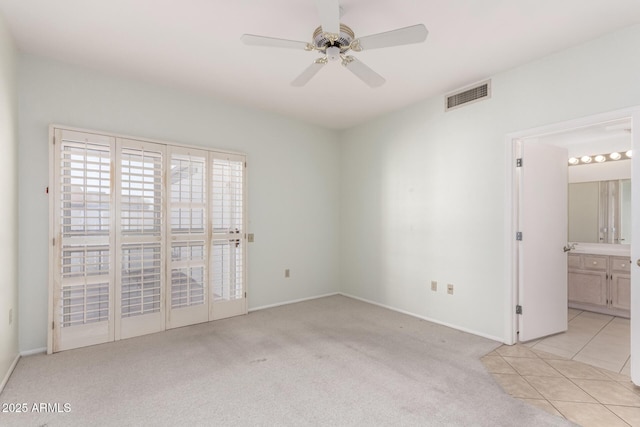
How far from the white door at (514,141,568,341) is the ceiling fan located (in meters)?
1.97

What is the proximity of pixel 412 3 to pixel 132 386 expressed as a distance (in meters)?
3.41

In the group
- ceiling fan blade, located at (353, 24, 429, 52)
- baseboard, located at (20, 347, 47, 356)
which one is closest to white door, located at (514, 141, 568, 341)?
ceiling fan blade, located at (353, 24, 429, 52)

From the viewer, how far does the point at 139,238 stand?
3391 mm

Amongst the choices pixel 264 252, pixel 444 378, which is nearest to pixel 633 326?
pixel 444 378

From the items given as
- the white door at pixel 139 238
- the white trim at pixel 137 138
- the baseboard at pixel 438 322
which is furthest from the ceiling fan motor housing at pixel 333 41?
the baseboard at pixel 438 322

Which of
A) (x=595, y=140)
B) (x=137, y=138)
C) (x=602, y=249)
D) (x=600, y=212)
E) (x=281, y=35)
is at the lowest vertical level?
(x=602, y=249)

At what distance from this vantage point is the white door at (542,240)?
10.6 feet

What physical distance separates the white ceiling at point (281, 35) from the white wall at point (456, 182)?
261mm

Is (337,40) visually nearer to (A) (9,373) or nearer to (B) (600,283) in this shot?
(A) (9,373)

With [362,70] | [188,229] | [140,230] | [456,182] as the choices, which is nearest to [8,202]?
[140,230]

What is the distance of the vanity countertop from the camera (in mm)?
4090

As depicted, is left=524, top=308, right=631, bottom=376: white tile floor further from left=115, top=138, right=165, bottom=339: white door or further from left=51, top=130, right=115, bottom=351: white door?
left=51, top=130, right=115, bottom=351: white door

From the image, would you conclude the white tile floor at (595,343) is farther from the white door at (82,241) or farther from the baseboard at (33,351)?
the baseboard at (33,351)

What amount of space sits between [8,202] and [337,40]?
2.83 meters
